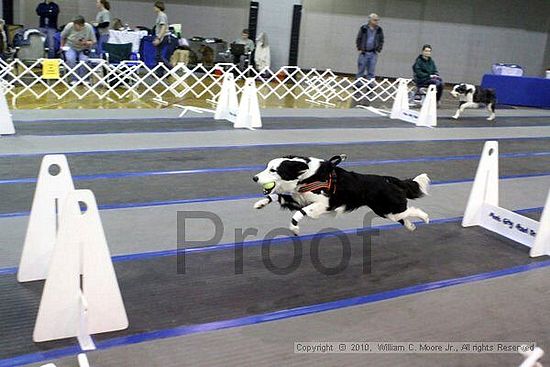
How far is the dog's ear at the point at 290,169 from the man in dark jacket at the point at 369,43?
11634mm

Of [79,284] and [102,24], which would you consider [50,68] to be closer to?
[102,24]

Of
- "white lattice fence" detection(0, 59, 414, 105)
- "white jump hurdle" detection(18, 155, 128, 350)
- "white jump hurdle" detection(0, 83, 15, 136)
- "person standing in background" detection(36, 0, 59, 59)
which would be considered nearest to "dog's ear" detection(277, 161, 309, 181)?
"white jump hurdle" detection(18, 155, 128, 350)

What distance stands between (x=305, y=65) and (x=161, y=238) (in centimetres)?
1678

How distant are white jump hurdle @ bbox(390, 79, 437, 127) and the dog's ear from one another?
8064 millimetres

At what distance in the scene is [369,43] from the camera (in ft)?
48.9

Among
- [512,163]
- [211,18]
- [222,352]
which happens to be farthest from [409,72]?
[222,352]

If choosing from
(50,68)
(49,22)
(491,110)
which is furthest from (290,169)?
(49,22)

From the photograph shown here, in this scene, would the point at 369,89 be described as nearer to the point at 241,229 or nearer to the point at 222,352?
the point at 241,229

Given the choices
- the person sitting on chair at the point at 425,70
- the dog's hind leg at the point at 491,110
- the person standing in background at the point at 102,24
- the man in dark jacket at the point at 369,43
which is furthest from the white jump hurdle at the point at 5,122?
the dog's hind leg at the point at 491,110

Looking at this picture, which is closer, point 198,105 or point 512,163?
point 512,163

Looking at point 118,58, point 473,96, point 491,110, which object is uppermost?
point 118,58

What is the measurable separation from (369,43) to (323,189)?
38.0 ft

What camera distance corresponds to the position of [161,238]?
185 inches

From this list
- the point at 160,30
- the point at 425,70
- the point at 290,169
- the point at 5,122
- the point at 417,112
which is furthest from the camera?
the point at 425,70
